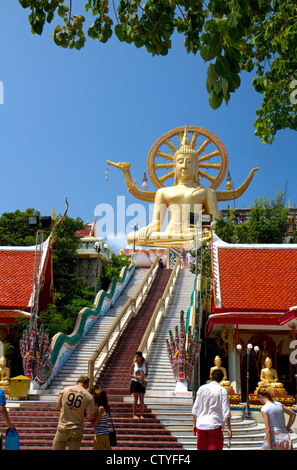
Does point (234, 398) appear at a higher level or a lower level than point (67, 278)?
lower

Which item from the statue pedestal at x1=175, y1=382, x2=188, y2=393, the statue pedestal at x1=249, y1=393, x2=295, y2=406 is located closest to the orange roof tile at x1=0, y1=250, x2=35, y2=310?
the statue pedestal at x1=175, y1=382, x2=188, y2=393

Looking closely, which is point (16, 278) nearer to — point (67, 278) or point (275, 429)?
point (67, 278)

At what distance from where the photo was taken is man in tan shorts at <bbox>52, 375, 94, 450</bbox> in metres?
5.54

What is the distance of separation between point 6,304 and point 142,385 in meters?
7.90

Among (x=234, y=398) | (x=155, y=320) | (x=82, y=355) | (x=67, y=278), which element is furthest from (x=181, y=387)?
(x=67, y=278)

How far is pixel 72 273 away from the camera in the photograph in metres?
22.5

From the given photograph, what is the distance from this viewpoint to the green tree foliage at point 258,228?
73.2 feet

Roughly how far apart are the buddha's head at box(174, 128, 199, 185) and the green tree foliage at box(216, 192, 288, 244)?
7503 millimetres

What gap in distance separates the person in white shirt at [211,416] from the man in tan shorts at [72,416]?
1228 millimetres

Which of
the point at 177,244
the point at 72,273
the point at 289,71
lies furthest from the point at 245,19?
the point at 177,244

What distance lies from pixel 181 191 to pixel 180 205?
0.85 metres

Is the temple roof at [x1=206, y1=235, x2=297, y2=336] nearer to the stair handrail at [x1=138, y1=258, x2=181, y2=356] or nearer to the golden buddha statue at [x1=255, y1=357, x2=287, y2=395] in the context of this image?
the golden buddha statue at [x1=255, y1=357, x2=287, y2=395]

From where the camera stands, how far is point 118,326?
1484 cm
